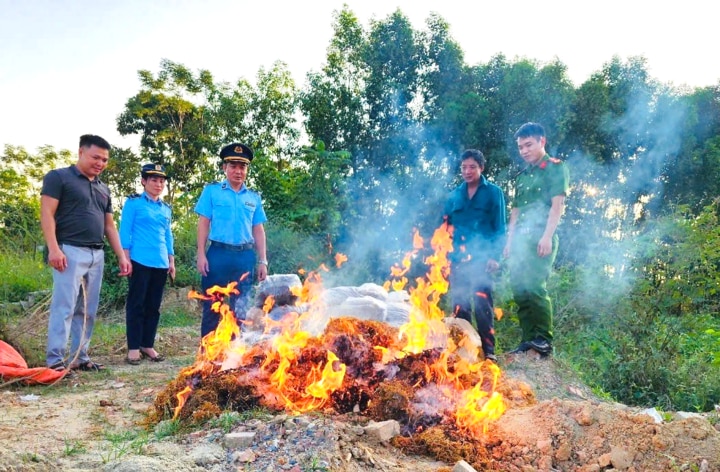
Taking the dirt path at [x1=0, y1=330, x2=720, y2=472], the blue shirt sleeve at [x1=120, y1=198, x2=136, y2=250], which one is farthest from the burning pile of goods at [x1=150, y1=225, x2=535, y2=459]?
the blue shirt sleeve at [x1=120, y1=198, x2=136, y2=250]

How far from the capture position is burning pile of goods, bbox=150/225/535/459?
3.06 m

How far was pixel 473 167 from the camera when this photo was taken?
4.85 meters

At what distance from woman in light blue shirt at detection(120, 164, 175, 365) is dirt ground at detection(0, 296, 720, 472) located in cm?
A: 172

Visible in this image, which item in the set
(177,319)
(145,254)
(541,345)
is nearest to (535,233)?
(541,345)

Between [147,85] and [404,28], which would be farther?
[147,85]

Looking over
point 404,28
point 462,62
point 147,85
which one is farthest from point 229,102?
point 462,62

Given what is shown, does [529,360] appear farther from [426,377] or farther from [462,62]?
[462,62]

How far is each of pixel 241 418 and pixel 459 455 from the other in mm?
1240

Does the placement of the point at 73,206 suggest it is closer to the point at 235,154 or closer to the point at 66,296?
the point at 66,296

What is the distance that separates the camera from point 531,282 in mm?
4688

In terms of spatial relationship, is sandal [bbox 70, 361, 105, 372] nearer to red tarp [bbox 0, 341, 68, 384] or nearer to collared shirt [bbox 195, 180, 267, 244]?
red tarp [bbox 0, 341, 68, 384]

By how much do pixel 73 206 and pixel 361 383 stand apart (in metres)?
3.06

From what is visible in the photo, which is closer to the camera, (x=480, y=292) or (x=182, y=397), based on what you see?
(x=182, y=397)

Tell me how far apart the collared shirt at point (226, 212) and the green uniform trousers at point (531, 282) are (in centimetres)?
261
